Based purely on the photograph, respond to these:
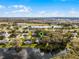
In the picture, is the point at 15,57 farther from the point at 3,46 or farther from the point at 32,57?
the point at 3,46

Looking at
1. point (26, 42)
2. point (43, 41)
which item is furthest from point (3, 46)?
point (43, 41)

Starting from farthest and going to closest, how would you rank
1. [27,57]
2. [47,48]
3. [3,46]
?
[3,46], [47,48], [27,57]

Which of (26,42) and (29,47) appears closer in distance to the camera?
(29,47)

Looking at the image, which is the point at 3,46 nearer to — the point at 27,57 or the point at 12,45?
the point at 12,45

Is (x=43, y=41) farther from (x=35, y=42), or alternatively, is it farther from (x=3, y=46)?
(x=3, y=46)

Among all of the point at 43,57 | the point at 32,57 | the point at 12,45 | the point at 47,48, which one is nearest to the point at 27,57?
the point at 32,57

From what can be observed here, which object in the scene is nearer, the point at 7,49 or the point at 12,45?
the point at 7,49

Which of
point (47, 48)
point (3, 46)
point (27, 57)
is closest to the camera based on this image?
point (27, 57)

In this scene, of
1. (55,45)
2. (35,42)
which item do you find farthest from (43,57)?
(35,42)
